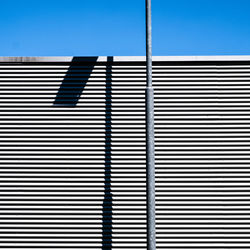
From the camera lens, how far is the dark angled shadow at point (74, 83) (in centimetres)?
581

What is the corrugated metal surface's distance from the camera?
5.30m

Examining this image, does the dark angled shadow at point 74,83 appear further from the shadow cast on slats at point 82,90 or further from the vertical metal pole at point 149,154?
the vertical metal pole at point 149,154

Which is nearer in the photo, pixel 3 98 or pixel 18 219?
pixel 18 219

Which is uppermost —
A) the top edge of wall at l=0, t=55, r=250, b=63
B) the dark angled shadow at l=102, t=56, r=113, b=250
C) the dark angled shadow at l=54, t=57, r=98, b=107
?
the top edge of wall at l=0, t=55, r=250, b=63

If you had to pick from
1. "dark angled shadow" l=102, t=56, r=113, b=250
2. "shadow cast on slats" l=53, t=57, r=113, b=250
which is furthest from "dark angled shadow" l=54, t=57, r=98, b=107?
"dark angled shadow" l=102, t=56, r=113, b=250

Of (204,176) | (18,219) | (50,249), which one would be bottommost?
(50,249)

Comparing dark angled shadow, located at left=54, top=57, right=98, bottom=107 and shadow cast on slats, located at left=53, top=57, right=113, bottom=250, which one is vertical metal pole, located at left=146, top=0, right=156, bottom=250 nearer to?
shadow cast on slats, located at left=53, top=57, right=113, bottom=250

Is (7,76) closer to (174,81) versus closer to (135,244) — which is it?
(174,81)

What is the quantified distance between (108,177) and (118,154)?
0.57 meters

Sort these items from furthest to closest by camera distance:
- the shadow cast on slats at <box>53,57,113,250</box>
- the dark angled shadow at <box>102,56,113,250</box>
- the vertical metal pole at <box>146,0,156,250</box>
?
the shadow cast on slats at <box>53,57,113,250</box>
the dark angled shadow at <box>102,56,113,250</box>
the vertical metal pole at <box>146,0,156,250</box>

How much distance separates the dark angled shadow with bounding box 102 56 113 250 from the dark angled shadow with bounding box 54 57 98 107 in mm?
492

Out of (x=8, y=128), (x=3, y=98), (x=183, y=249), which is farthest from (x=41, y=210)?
(x=183, y=249)

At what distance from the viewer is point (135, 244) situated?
17.2 feet

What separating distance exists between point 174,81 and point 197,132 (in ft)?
4.40
